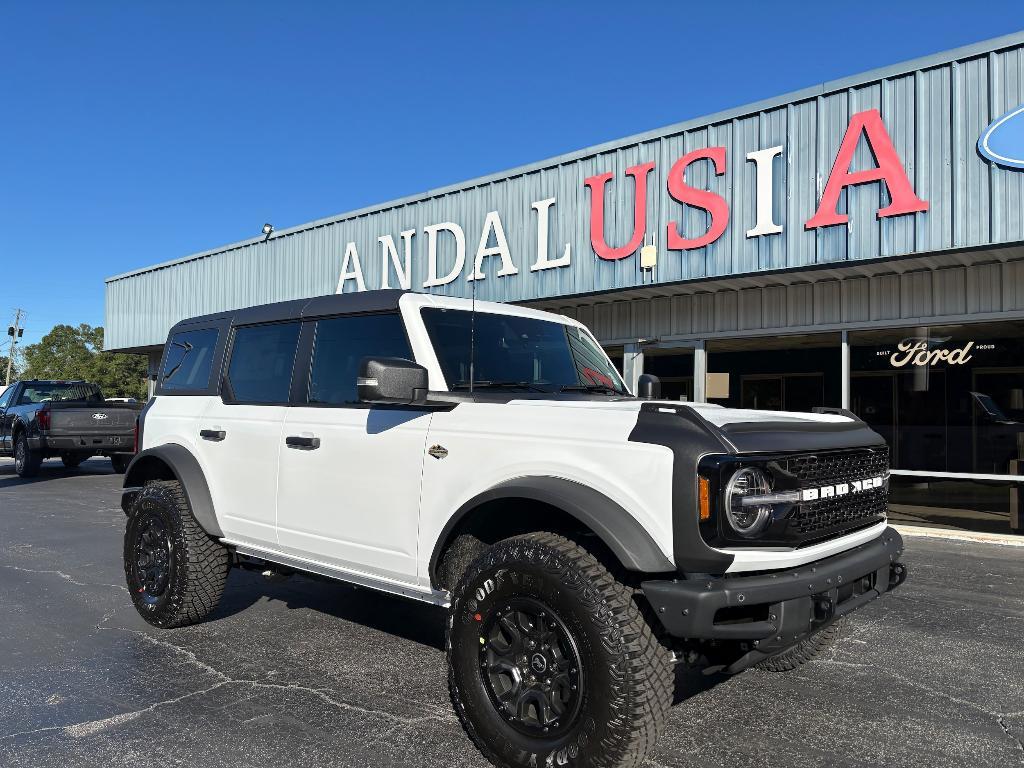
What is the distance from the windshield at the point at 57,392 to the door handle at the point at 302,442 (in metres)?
15.0

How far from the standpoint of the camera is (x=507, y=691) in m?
3.04

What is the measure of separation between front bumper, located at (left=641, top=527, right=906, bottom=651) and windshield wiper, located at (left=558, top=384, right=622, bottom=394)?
153 cm

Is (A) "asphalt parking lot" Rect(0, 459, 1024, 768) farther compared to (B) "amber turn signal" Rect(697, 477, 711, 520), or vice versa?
(A) "asphalt parking lot" Rect(0, 459, 1024, 768)

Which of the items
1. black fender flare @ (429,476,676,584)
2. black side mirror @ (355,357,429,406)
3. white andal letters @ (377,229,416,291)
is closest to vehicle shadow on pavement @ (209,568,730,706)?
black side mirror @ (355,357,429,406)

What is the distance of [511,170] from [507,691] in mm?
10821

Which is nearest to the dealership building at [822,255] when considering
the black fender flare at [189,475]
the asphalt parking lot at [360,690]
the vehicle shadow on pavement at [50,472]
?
the asphalt parking lot at [360,690]

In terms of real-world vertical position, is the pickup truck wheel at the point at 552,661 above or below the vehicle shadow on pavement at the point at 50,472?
above

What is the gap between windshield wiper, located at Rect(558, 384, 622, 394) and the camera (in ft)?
13.5

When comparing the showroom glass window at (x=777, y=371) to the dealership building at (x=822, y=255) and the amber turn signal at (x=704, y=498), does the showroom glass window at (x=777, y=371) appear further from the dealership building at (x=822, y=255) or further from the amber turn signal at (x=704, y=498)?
the amber turn signal at (x=704, y=498)

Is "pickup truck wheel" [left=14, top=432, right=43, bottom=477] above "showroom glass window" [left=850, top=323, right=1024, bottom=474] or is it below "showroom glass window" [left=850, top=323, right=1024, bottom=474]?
below

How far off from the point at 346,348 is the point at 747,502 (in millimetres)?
2298

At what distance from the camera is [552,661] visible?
9.57 ft

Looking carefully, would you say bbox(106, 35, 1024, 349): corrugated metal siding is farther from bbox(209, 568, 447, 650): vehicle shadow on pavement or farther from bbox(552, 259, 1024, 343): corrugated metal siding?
bbox(209, 568, 447, 650): vehicle shadow on pavement

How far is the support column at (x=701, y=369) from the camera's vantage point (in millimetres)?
11859
